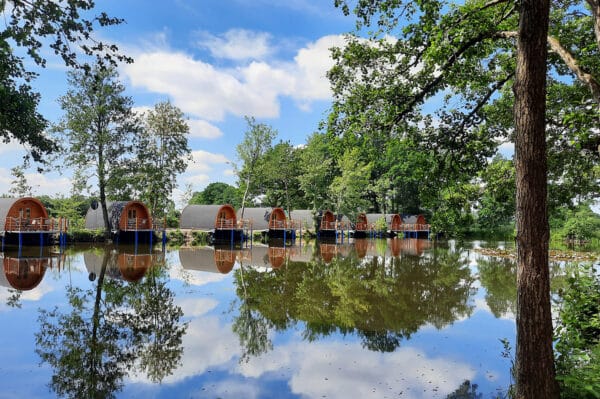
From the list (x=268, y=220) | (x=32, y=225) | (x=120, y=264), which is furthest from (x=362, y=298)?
(x=268, y=220)

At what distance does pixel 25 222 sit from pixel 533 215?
105 ft

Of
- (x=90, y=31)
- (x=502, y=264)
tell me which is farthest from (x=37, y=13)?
(x=502, y=264)

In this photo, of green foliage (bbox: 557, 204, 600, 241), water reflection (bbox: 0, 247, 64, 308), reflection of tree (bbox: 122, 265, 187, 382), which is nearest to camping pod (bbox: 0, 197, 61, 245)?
water reflection (bbox: 0, 247, 64, 308)

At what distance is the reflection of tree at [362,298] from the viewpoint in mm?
9812

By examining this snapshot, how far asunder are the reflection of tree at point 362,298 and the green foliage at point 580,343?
323cm

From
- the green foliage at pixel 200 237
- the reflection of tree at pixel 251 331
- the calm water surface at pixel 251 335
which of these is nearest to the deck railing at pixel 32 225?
the green foliage at pixel 200 237

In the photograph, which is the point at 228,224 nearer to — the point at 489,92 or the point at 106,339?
the point at 106,339

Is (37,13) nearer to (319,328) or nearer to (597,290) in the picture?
(319,328)

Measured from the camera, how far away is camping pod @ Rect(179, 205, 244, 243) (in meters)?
37.8

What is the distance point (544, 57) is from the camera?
4699 mm

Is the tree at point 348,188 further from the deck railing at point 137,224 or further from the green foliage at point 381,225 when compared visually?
the deck railing at point 137,224

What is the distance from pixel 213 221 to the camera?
37719 mm

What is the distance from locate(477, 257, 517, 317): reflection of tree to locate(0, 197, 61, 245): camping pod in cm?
2742

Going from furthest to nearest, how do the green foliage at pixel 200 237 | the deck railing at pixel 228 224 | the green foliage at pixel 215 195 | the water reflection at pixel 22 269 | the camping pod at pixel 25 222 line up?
1. the green foliage at pixel 215 195
2. the deck railing at pixel 228 224
3. the green foliage at pixel 200 237
4. the camping pod at pixel 25 222
5. the water reflection at pixel 22 269
